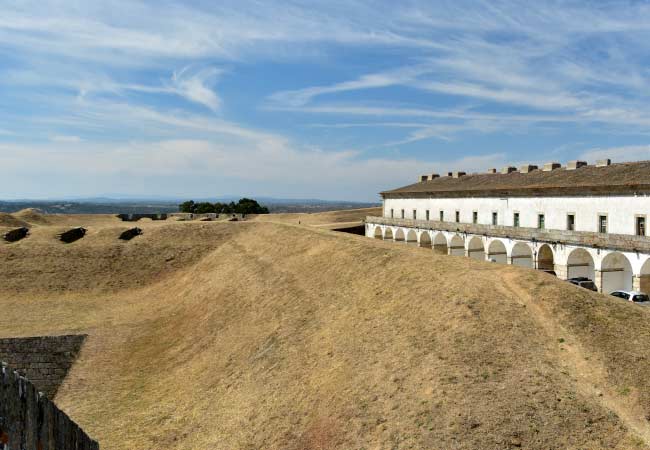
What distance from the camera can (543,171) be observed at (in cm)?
5422

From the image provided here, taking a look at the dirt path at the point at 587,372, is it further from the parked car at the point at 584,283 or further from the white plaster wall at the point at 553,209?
the white plaster wall at the point at 553,209

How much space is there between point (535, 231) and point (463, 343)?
2647 centimetres

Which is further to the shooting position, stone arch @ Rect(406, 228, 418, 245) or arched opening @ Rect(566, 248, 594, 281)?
stone arch @ Rect(406, 228, 418, 245)

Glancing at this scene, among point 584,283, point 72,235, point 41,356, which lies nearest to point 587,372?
point 584,283

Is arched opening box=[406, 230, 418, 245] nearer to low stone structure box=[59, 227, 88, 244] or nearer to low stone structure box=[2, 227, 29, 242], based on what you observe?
low stone structure box=[59, 227, 88, 244]

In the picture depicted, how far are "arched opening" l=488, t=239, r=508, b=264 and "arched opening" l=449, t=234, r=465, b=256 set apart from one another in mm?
5445

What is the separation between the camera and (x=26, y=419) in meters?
6.32

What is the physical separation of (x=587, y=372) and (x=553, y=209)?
1231 inches

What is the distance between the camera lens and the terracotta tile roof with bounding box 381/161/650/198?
39.2 meters

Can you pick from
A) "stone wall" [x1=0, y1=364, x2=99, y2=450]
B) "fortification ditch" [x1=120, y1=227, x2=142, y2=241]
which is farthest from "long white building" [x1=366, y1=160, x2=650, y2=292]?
"stone wall" [x1=0, y1=364, x2=99, y2=450]

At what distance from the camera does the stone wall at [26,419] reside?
226 inches

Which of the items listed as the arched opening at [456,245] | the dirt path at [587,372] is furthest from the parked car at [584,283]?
the dirt path at [587,372]

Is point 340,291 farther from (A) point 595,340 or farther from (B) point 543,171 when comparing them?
(B) point 543,171

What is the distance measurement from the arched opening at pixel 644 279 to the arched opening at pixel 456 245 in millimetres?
21471
